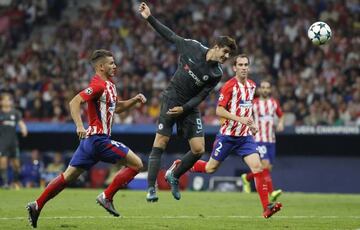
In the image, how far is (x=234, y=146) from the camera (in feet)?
47.3

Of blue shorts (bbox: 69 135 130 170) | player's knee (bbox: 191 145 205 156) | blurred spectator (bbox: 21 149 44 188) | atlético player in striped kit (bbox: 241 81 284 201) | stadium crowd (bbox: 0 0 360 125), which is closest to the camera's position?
blue shorts (bbox: 69 135 130 170)

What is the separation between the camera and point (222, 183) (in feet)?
85.0

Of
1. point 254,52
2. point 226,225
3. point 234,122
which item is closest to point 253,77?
point 254,52

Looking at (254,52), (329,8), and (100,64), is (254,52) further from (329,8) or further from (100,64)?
(100,64)

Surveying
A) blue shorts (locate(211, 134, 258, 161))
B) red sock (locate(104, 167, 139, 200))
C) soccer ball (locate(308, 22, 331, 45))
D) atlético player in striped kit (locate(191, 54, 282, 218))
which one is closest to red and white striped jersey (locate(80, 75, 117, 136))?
red sock (locate(104, 167, 139, 200))

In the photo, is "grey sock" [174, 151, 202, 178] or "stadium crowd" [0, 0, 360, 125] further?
"stadium crowd" [0, 0, 360, 125]

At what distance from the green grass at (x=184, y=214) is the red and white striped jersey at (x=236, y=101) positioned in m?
1.37

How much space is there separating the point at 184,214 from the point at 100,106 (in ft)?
9.76

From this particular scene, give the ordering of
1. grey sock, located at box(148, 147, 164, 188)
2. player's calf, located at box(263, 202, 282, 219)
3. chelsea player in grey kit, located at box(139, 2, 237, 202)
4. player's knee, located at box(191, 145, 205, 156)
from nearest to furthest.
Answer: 1. player's calf, located at box(263, 202, 282, 219)
2. chelsea player in grey kit, located at box(139, 2, 237, 202)
3. grey sock, located at box(148, 147, 164, 188)
4. player's knee, located at box(191, 145, 205, 156)

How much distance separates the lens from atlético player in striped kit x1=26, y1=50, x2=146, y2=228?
11.5 meters

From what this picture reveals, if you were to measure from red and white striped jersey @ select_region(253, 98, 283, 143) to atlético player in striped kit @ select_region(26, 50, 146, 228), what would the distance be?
27.7 feet

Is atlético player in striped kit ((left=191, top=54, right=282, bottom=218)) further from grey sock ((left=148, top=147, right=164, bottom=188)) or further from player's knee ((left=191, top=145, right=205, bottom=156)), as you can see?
grey sock ((left=148, top=147, right=164, bottom=188))

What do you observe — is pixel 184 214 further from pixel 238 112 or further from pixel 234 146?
pixel 238 112

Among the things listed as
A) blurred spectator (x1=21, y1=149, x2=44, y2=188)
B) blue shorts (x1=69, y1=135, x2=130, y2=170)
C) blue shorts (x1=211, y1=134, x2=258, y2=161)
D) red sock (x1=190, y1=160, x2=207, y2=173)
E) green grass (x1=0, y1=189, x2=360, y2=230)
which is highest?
blue shorts (x1=69, y1=135, x2=130, y2=170)
